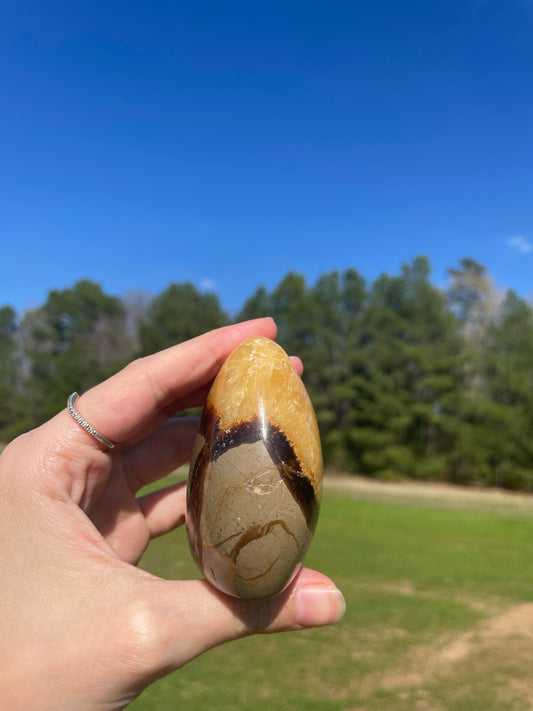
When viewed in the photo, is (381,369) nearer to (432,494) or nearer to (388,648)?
(432,494)

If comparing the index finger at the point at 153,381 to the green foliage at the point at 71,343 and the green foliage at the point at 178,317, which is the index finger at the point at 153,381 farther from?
the green foliage at the point at 71,343

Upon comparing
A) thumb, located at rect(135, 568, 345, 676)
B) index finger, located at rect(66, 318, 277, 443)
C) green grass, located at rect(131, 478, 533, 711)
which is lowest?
green grass, located at rect(131, 478, 533, 711)

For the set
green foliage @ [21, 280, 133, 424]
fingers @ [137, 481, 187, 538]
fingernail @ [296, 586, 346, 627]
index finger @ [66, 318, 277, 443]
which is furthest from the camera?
green foliage @ [21, 280, 133, 424]

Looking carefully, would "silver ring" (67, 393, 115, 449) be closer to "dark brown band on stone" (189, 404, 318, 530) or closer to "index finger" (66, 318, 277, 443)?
"index finger" (66, 318, 277, 443)

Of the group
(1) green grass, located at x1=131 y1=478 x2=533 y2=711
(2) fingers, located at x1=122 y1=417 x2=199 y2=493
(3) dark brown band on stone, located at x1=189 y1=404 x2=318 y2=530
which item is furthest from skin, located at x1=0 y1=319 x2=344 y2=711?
(1) green grass, located at x1=131 y1=478 x2=533 y2=711

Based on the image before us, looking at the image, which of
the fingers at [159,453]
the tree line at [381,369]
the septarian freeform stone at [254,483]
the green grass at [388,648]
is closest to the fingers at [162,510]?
the fingers at [159,453]

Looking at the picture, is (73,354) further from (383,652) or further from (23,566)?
(23,566)

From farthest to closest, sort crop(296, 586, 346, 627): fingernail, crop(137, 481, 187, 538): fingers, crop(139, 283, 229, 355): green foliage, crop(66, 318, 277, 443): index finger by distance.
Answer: crop(139, 283, 229, 355): green foliage < crop(137, 481, 187, 538): fingers < crop(66, 318, 277, 443): index finger < crop(296, 586, 346, 627): fingernail

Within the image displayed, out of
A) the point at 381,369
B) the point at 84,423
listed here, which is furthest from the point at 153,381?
the point at 381,369
